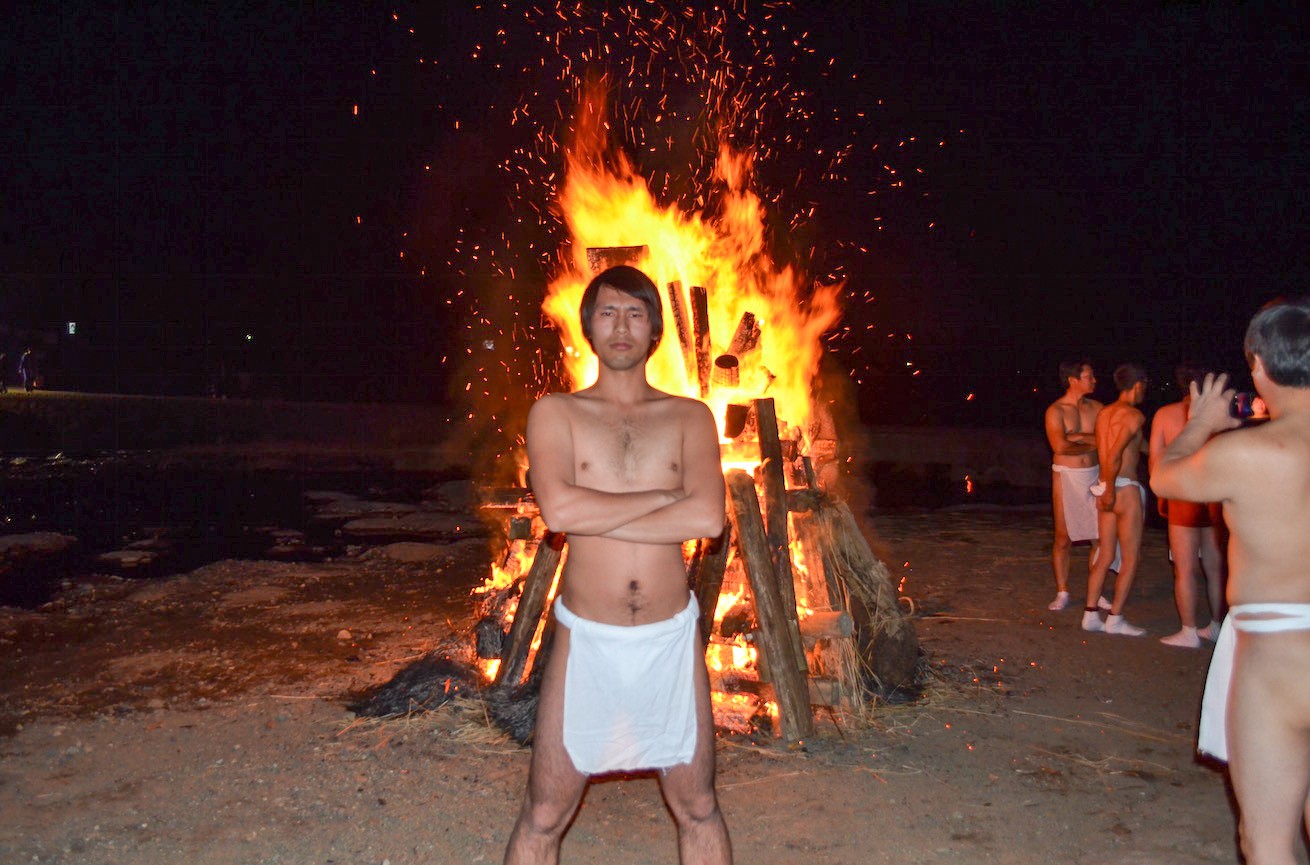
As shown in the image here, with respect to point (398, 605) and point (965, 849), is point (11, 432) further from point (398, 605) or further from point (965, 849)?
point (965, 849)

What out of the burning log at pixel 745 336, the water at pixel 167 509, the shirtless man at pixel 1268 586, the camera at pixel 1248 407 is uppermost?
the burning log at pixel 745 336

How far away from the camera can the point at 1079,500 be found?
7.74 metres

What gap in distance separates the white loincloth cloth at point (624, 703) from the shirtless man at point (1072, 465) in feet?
18.7

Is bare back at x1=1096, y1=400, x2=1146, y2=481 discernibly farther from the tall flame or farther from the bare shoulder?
the tall flame

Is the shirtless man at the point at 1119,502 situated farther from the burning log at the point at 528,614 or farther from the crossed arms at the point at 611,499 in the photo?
the crossed arms at the point at 611,499

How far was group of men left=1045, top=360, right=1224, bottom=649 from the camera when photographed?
21.9 feet

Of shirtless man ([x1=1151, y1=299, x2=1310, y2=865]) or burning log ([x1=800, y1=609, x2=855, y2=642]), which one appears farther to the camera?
burning log ([x1=800, y1=609, x2=855, y2=642])

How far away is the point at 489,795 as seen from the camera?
4457 millimetres

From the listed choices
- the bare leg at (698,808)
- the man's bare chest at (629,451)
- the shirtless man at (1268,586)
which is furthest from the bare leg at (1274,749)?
the man's bare chest at (629,451)

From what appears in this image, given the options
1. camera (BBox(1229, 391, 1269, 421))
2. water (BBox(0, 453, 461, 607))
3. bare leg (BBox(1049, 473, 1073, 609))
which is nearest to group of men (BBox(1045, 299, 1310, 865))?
camera (BBox(1229, 391, 1269, 421))

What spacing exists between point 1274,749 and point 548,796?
2.16 m

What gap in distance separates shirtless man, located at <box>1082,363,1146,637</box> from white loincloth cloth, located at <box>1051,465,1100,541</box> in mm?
411

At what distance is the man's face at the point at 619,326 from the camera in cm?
322

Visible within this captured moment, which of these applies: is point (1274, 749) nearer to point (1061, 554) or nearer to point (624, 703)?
point (624, 703)
